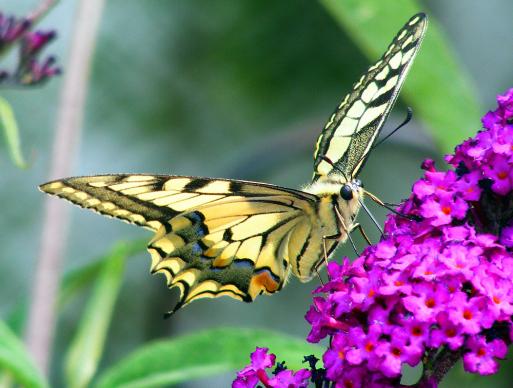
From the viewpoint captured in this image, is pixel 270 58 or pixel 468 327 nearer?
pixel 468 327

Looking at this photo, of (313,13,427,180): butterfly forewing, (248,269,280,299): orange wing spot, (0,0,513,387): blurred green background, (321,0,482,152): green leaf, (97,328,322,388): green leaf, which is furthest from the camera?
(0,0,513,387): blurred green background

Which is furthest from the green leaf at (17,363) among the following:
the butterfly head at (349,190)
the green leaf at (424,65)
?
the green leaf at (424,65)

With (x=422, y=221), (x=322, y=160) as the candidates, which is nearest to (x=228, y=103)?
(x=322, y=160)

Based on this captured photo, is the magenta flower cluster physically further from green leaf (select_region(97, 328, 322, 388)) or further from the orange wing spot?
green leaf (select_region(97, 328, 322, 388))

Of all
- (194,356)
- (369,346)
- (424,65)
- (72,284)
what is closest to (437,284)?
(369,346)

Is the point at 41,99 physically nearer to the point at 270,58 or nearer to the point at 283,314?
the point at 270,58

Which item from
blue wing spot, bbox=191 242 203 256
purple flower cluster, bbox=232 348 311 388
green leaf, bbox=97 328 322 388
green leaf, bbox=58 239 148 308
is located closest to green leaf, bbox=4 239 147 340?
green leaf, bbox=58 239 148 308
